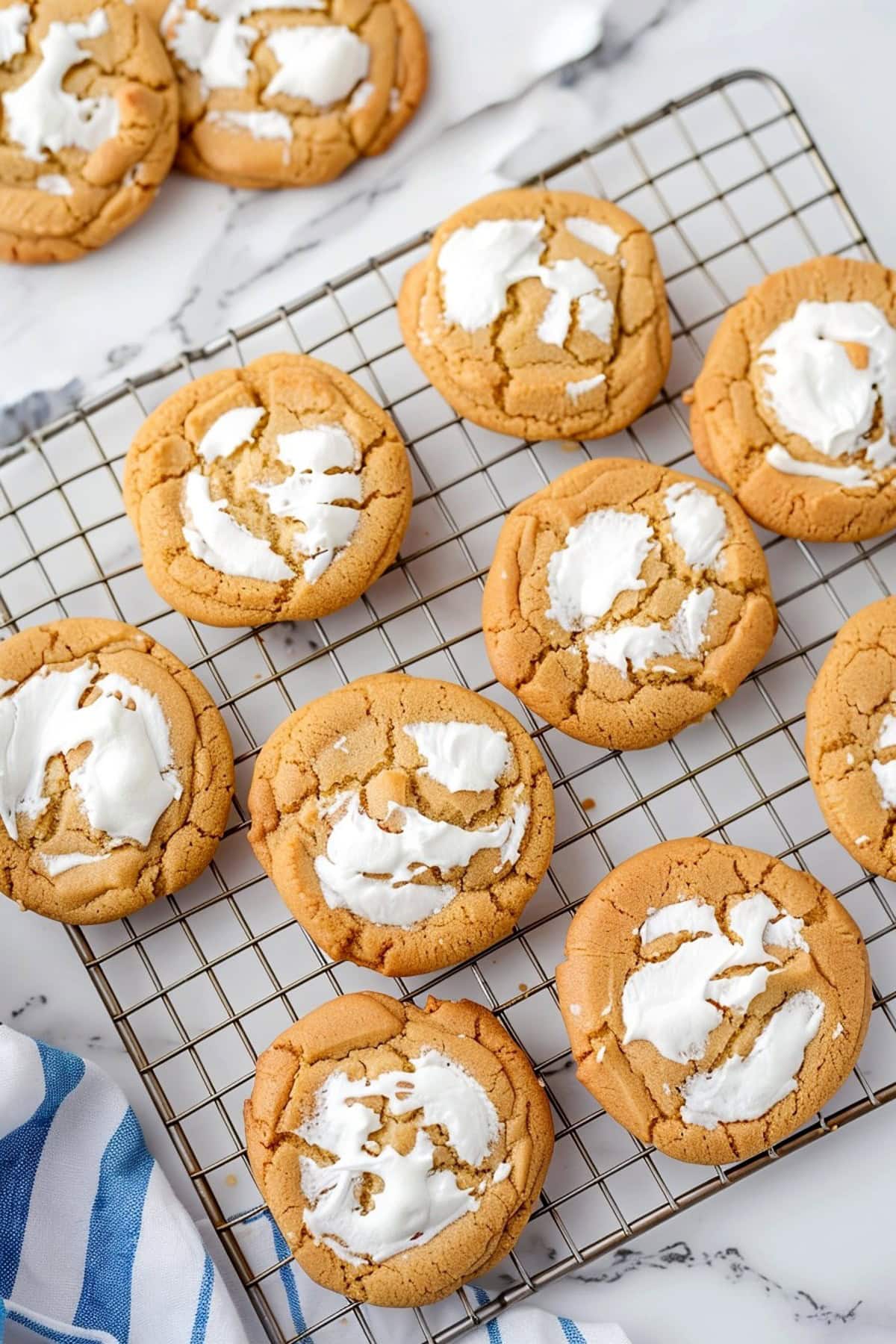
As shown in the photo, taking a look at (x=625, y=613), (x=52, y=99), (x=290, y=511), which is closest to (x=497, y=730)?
(x=625, y=613)

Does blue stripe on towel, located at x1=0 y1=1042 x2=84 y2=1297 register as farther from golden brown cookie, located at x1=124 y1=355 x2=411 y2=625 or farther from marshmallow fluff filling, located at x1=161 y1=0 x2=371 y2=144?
marshmallow fluff filling, located at x1=161 y1=0 x2=371 y2=144

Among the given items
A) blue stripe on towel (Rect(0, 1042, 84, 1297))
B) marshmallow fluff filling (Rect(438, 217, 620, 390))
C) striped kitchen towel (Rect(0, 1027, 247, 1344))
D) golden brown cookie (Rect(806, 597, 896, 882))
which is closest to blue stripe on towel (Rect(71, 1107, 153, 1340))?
striped kitchen towel (Rect(0, 1027, 247, 1344))

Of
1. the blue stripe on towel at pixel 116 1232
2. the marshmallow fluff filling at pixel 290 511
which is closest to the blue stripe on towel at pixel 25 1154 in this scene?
the blue stripe on towel at pixel 116 1232

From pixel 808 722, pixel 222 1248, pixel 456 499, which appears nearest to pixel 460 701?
pixel 456 499

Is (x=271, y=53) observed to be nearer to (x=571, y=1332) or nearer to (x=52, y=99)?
(x=52, y=99)

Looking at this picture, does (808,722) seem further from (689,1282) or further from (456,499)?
(689,1282)

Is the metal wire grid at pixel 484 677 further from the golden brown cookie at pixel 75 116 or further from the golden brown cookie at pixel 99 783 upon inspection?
the golden brown cookie at pixel 75 116
